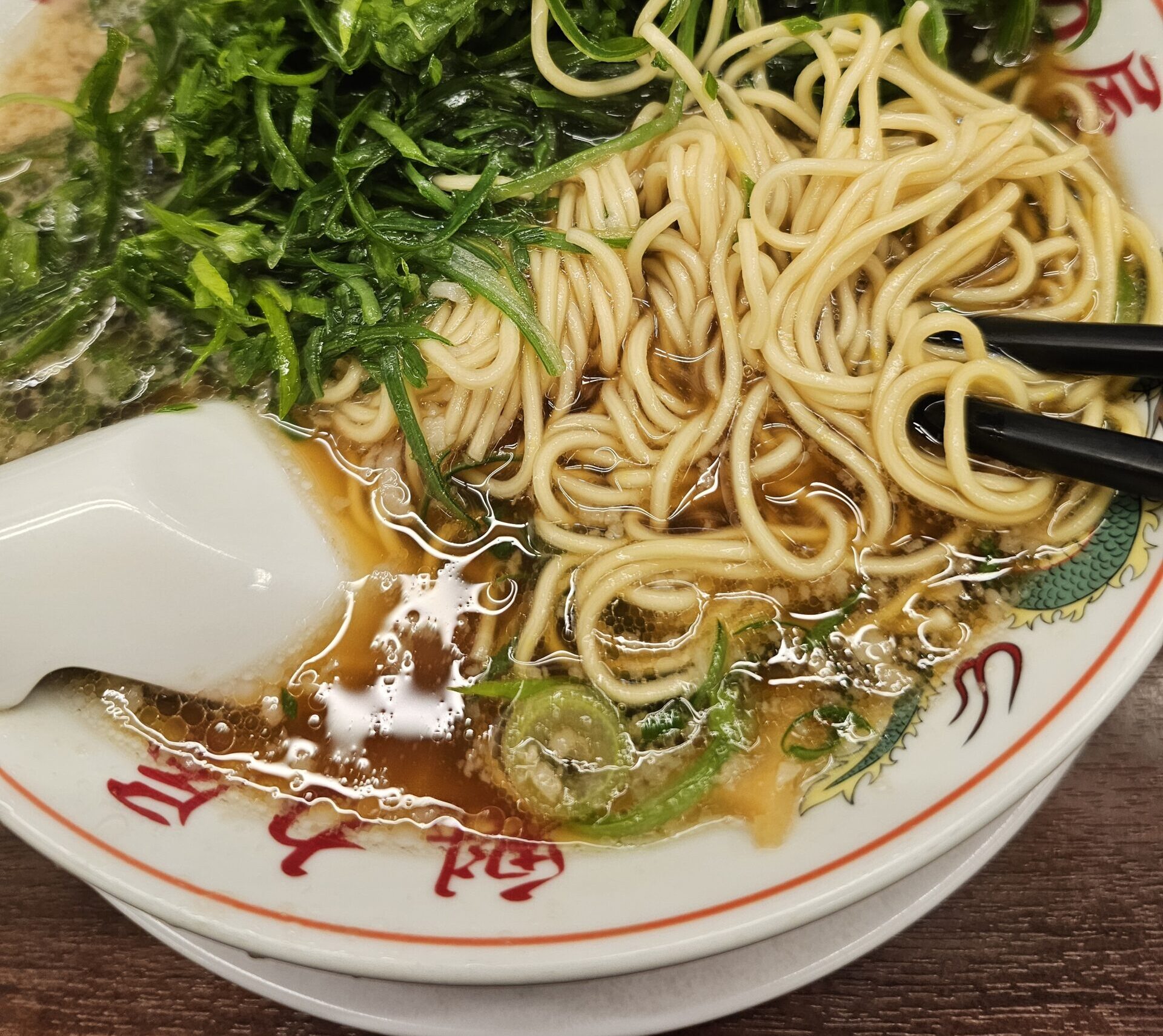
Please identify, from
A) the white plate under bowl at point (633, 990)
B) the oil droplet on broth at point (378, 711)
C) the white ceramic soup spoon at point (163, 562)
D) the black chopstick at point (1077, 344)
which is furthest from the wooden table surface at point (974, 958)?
the black chopstick at point (1077, 344)

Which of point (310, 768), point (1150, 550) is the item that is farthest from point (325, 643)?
point (1150, 550)

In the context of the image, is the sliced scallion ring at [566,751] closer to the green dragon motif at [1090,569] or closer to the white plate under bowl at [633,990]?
the white plate under bowl at [633,990]

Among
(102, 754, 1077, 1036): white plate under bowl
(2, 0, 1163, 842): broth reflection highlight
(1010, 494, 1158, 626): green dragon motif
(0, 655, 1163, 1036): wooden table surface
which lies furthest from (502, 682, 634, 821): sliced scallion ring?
(1010, 494, 1158, 626): green dragon motif

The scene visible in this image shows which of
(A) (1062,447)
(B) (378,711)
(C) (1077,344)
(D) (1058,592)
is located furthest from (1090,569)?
(B) (378,711)

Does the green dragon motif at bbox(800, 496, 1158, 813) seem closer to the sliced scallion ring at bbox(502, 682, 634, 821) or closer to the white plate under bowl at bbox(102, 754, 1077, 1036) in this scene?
the white plate under bowl at bbox(102, 754, 1077, 1036)

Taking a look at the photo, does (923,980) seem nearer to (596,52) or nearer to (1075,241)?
(1075,241)

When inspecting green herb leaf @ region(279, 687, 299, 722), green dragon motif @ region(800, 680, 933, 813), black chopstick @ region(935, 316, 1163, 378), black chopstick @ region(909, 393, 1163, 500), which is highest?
black chopstick @ region(935, 316, 1163, 378)

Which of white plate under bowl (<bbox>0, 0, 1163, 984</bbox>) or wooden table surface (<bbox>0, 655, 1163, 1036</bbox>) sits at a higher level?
white plate under bowl (<bbox>0, 0, 1163, 984</bbox>)
